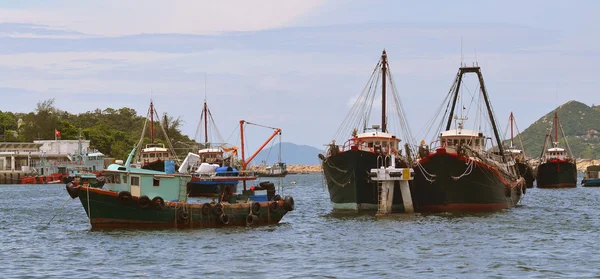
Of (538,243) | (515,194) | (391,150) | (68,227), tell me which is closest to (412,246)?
(538,243)

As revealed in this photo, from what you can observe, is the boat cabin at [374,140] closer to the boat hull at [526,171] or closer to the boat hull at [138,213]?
the boat hull at [138,213]

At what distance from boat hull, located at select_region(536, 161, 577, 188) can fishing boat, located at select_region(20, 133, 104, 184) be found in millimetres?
76468

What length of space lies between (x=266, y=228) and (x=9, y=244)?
1385 centimetres

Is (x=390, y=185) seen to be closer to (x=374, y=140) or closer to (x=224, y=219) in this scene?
(x=374, y=140)

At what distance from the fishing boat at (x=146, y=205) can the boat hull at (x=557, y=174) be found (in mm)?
83238

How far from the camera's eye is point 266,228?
5125cm

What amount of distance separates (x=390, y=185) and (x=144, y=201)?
1780 centimetres

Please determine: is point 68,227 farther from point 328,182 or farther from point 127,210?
point 328,182

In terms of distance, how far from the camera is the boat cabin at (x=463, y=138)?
67.1 metres

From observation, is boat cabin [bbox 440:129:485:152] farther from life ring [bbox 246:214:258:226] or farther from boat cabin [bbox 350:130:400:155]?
life ring [bbox 246:214:258:226]

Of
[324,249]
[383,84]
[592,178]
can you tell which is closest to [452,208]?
[383,84]

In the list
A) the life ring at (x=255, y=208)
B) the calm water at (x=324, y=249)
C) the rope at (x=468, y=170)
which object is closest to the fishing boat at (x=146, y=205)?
the life ring at (x=255, y=208)

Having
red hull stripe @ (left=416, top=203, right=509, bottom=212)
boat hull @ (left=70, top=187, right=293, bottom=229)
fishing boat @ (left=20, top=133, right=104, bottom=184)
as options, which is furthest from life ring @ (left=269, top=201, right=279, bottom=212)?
fishing boat @ (left=20, top=133, right=104, bottom=184)

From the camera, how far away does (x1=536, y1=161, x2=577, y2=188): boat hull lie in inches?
4916
